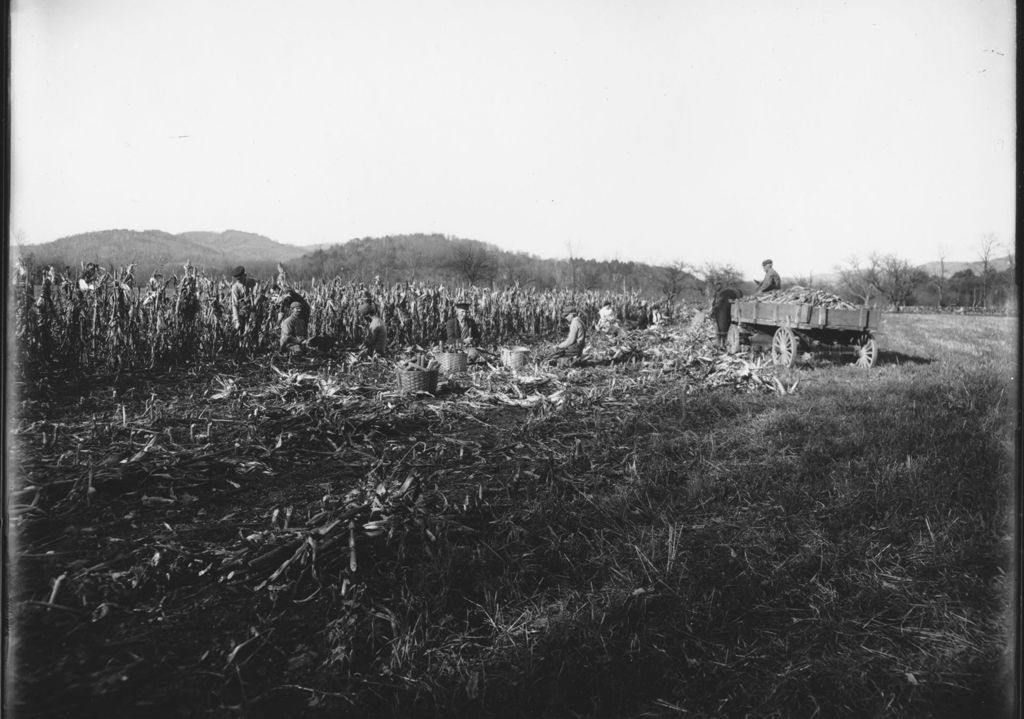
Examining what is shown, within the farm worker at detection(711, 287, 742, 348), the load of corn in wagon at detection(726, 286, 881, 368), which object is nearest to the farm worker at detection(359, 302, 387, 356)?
the farm worker at detection(711, 287, 742, 348)

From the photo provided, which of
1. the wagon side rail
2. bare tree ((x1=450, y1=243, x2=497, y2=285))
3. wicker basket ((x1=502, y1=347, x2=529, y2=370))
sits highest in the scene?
bare tree ((x1=450, y1=243, x2=497, y2=285))

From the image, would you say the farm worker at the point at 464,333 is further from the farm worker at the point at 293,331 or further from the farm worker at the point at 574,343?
the farm worker at the point at 293,331

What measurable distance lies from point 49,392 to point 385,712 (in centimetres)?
713

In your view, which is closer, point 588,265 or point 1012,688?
point 1012,688

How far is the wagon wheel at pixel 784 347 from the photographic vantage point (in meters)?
9.47

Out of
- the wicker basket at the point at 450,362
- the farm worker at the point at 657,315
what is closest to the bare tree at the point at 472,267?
the farm worker at the point at 657,315

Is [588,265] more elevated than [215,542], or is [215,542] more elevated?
[588,265]

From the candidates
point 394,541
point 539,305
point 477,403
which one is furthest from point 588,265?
point 394,541

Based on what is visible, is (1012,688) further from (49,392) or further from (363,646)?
(49,392)

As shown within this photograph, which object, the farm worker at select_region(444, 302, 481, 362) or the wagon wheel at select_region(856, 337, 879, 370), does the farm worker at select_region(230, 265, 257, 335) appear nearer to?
the farm worker at select_region(444, 302, 481, 362)

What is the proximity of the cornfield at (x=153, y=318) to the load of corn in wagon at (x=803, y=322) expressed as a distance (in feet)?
28.1

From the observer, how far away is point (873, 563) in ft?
9.38

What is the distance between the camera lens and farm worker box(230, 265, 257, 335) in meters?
10.4

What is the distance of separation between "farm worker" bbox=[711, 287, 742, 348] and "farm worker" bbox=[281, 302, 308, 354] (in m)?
9.28
